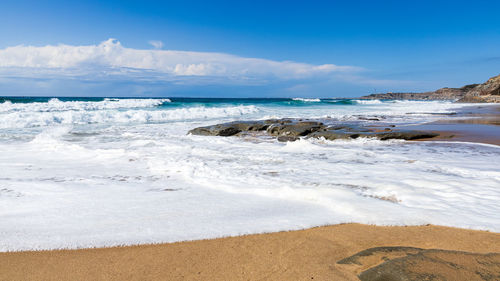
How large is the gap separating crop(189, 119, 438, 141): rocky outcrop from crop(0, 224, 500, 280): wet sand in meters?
7.10

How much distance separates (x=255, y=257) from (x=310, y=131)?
9.22 metres

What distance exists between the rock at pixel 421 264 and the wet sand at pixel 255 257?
14 millimetres

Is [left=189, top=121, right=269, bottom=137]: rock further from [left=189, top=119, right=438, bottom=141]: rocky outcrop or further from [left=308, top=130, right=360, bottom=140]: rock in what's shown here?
[left=308, top=130, right=360, bottom=140]: rock

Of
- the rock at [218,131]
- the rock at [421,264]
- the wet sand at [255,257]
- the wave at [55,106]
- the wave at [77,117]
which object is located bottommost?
the wet sand at [255,257]

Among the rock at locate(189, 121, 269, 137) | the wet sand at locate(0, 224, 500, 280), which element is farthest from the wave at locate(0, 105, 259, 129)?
the wet sand at locate(0, 224, 500, 280)

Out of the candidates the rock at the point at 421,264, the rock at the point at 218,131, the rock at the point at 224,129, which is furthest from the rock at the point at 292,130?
the rock at the point at 421,264

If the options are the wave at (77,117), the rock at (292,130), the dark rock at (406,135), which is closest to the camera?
the dark rock at (406,135)

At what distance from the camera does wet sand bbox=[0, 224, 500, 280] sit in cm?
206

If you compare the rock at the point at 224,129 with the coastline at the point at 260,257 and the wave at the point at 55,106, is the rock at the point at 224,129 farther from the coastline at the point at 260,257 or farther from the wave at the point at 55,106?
the wave at the point at 55,106

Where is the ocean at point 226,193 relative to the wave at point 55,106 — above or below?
below

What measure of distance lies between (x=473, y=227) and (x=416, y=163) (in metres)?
3.12

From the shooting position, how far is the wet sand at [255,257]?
206cm

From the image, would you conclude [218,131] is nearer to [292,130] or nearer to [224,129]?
[224,129]

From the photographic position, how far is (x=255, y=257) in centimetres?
229
